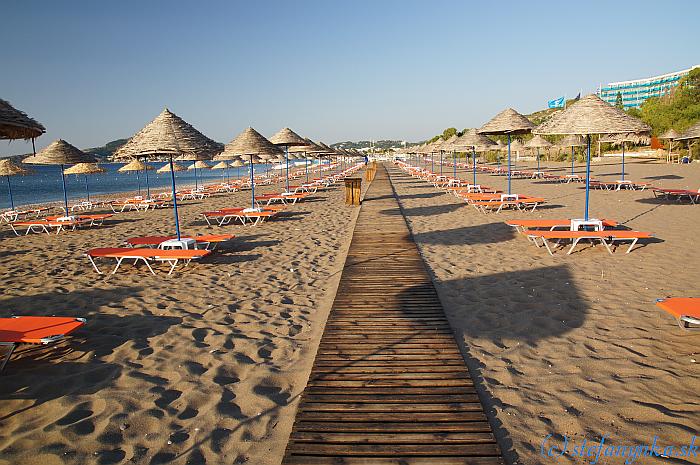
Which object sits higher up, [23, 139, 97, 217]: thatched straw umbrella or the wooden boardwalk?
[23, 139, 97, 217]: thatched straw umbrella

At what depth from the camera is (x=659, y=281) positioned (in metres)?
5.31

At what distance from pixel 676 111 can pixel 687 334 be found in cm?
4094

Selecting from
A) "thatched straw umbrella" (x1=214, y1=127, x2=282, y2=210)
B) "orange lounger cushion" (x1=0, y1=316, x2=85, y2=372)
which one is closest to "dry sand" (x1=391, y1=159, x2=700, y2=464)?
"orange lounger cushion" (x1=0, y1=316, x2=85, y2=372)

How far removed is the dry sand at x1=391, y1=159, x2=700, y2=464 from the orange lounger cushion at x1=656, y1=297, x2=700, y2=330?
216 mm

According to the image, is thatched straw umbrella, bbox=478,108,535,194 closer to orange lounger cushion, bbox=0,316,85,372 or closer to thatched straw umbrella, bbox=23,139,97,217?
orange lounger cushion, bbox=0,316,85,372

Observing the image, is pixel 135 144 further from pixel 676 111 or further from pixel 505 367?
pixel 676 111

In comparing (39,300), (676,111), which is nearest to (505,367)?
(39,300)

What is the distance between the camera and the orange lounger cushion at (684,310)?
11.6ft

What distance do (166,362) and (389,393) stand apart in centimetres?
195

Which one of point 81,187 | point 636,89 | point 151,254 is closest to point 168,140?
point 151,254

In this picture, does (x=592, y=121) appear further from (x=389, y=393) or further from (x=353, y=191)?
(x=353, y=191)

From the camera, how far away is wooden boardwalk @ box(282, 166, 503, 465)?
7.93ft

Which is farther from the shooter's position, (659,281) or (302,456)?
(659,281)

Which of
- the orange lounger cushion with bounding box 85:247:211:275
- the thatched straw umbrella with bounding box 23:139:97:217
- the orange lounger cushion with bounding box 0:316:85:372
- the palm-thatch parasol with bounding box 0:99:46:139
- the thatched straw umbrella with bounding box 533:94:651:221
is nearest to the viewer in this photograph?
the orange lounger cushion with bounding box 0:316:85:372
